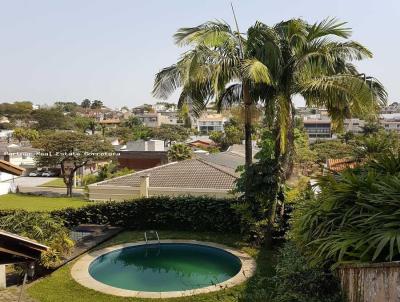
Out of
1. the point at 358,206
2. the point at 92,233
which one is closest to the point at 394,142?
the point at 358,206

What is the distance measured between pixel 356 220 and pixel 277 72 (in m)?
8.58

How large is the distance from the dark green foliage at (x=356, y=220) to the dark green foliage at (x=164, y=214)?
31.1 feet

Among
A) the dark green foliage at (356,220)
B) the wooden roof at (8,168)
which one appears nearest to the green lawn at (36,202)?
the wooden roof at (8,168)

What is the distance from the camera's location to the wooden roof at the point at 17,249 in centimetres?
462

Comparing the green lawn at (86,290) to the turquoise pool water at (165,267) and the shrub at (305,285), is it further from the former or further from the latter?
Answer: the shrub at (305,285)

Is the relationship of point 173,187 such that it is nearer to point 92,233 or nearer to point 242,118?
point 92,233

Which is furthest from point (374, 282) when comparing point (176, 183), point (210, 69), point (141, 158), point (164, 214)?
point (141, 158)

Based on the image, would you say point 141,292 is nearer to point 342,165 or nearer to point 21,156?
point 342,165

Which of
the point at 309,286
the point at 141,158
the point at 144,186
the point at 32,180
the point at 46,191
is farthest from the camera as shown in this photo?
the point at 32,180

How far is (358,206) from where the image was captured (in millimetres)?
6250

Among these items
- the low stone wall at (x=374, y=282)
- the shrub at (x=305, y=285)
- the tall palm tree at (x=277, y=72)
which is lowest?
the shrub at (x=305, y=285)

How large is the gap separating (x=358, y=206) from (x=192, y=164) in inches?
777

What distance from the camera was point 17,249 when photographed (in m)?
4.86

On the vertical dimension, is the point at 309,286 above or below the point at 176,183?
above
